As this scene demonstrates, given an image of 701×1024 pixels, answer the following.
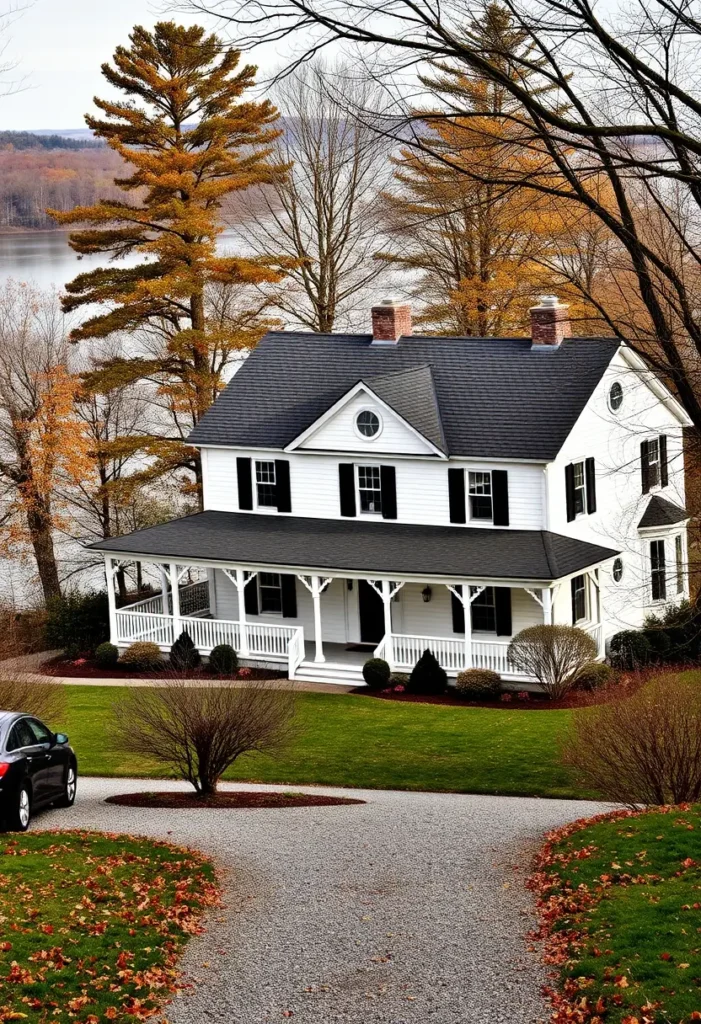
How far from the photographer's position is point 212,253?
44031 millimetres

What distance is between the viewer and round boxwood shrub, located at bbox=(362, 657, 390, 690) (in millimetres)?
31688

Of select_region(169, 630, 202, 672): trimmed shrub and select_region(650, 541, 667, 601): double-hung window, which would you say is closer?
select_region(169, 630, 202, 672): trimmed shrub

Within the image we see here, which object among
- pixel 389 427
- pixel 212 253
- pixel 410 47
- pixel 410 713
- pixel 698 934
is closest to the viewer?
pixel 410 47

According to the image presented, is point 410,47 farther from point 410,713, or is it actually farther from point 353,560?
point 353,560

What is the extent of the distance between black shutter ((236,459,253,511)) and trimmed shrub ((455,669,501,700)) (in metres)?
8.53

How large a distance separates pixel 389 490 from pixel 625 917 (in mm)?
22445

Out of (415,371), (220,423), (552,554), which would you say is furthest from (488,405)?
(220,423)

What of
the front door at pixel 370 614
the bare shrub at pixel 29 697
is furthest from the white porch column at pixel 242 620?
the bare shrub at pixel 29 697

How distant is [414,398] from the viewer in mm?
34469

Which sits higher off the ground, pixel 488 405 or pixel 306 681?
pixel 488 405

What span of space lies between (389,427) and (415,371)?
2266mm

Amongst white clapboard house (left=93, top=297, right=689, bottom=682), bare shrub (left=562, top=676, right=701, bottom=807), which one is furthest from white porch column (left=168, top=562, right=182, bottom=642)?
bare shrub (left=562, top=676, right=701, bottom=807)

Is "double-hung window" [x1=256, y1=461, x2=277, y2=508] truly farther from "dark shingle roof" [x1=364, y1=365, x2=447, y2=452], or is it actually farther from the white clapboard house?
"dark shingle roof" [x1=364, y1=365, x2=447, y2=452]

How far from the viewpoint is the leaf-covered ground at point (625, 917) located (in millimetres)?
10680
